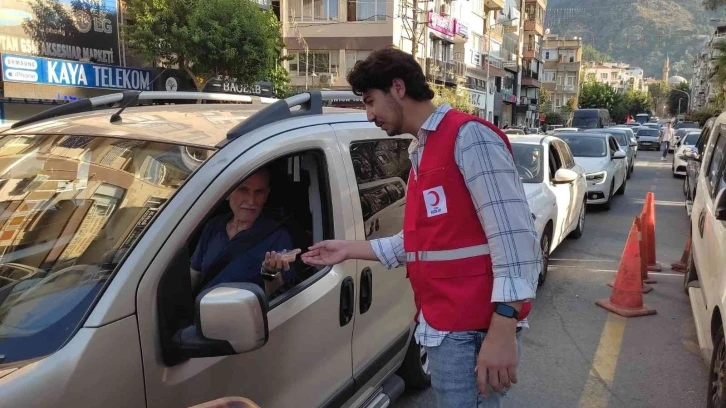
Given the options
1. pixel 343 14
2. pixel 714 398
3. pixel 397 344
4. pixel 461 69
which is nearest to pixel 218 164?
pixel 397 344

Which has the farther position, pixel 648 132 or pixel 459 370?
pixel 648 132

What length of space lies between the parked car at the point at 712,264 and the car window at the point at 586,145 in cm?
601

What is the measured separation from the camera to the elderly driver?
7.96ft

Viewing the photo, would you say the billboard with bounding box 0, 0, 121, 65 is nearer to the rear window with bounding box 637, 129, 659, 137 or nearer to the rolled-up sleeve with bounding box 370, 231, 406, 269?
the rolled-up sleeve with bounding box 370, 231, 406, 269

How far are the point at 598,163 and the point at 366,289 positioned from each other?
10098 mm

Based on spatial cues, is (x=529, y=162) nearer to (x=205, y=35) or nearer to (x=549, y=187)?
(x=549, y=187)

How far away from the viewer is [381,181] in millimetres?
3098

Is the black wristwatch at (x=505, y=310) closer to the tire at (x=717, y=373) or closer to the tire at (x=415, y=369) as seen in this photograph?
the tire at (x=415, y=369)

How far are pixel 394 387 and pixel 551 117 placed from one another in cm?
7821

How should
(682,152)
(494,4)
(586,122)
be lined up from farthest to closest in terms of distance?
(494,4)
(586,122)
(682,152)

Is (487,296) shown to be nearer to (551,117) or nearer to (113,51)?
(113,51)

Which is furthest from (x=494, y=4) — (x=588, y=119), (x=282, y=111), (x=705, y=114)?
(x=282, y=111)

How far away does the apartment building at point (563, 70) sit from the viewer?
9619cm

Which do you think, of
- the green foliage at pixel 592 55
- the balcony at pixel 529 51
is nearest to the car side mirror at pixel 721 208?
the balcony at pixel 529 51
